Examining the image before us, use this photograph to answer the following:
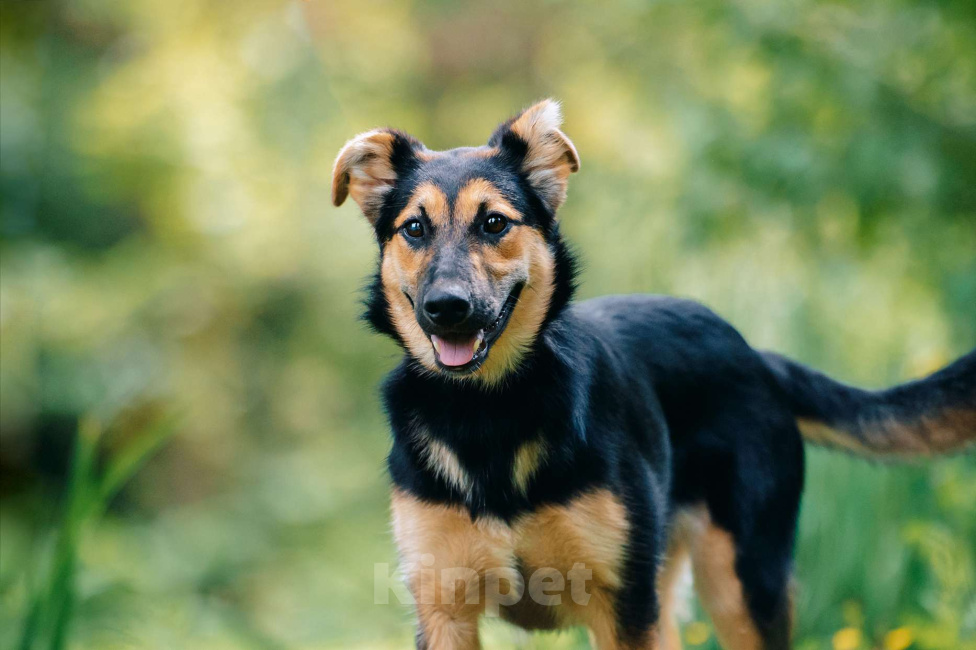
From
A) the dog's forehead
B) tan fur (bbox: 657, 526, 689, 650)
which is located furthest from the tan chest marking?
the dog's forehead

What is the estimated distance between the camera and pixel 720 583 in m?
3.69

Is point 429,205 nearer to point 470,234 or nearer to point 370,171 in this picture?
point 470,234

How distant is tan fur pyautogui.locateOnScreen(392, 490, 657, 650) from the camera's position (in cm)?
311

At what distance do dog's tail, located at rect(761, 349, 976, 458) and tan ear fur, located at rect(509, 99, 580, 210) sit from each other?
4.29 feet

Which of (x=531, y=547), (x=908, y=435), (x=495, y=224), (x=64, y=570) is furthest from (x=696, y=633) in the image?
(x=64, y=570)

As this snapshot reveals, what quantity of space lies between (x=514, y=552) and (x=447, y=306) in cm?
89

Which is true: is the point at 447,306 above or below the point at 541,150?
below

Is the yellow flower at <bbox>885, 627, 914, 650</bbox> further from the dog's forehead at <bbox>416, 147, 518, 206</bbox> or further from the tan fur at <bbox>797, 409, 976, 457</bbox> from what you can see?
the dog's forehead at <bbox>416, 147, 518, 206</bbox>

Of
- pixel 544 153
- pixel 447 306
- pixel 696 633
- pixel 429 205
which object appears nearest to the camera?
pixel 447 306

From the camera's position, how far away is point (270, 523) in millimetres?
10648

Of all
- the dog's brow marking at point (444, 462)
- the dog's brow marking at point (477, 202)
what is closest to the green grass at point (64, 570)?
the dog's brow marking at point (444, 462)

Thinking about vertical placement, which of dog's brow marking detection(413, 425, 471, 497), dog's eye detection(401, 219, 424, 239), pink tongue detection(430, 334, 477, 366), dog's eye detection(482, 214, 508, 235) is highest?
dog's eye detection(482, 214, 508, 235)

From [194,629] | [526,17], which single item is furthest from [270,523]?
[526,17]

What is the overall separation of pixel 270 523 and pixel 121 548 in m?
2.07
